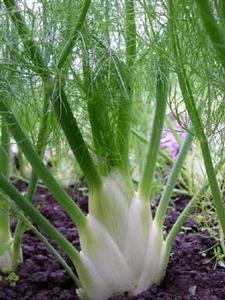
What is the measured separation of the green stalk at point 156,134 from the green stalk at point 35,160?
128mm

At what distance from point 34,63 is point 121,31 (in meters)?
0.16

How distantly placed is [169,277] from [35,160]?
0.33m

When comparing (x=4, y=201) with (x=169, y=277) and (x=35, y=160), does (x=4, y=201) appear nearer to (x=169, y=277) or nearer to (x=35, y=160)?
(x=35, y=160)

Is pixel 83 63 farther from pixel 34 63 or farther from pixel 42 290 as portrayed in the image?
pixel 42 290

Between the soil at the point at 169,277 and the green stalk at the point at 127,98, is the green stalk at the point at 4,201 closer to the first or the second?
the soil at the point at 169,277

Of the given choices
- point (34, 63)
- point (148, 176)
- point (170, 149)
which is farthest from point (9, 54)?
point (170, 149)

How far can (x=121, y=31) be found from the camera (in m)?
0.98

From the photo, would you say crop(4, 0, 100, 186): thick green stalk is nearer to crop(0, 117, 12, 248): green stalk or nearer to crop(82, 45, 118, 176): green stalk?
crop(82, 45, 118, 176): green stalk

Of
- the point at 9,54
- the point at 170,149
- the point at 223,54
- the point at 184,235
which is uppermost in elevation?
the point at 9,54

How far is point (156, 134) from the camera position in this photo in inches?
41.4

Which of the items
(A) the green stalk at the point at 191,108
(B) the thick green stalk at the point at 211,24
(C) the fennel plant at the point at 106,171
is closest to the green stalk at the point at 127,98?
(C) the fennel plant at the point at 106,171

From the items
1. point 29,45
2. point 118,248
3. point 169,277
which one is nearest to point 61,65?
point 29,45

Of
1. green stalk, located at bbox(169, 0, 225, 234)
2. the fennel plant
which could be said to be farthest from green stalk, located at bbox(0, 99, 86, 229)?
green stalk, located at bbox(169, 0, 225, 234)

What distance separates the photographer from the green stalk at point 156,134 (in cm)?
101
